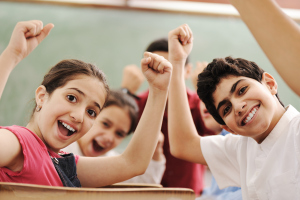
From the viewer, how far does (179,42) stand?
2.39ft

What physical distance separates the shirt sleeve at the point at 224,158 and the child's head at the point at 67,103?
0.28 m

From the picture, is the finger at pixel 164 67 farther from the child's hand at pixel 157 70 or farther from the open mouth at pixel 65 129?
the open mouth at pixel 65 129

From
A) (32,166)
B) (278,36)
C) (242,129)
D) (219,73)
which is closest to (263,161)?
(242,129)

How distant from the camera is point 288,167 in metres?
0.56

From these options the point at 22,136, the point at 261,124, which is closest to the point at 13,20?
the point at 22,136

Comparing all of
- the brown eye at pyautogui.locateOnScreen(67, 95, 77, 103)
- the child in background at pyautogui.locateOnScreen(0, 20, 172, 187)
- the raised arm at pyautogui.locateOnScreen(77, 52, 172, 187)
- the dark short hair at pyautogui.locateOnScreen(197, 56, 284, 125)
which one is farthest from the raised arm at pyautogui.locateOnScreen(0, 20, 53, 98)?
the dark short hair at pyautogui.locateOnScreen(197, 56, 284, 125)

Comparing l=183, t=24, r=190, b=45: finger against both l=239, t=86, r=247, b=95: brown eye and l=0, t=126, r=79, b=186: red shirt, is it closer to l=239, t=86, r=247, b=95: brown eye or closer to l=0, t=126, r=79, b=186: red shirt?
l=239, t=86, r=247, b=95: brown eye

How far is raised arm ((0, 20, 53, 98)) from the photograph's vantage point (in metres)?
0.60

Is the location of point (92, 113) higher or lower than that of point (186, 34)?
lower

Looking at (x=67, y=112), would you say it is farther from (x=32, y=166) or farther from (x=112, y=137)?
(x=112, y=137)

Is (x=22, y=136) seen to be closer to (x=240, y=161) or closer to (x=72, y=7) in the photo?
(x=240, y=161)

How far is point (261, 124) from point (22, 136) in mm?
421

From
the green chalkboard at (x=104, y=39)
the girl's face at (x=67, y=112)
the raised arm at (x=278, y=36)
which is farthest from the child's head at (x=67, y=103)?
the green chalkboard at (x=104, y=39)

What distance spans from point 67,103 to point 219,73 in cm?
33
